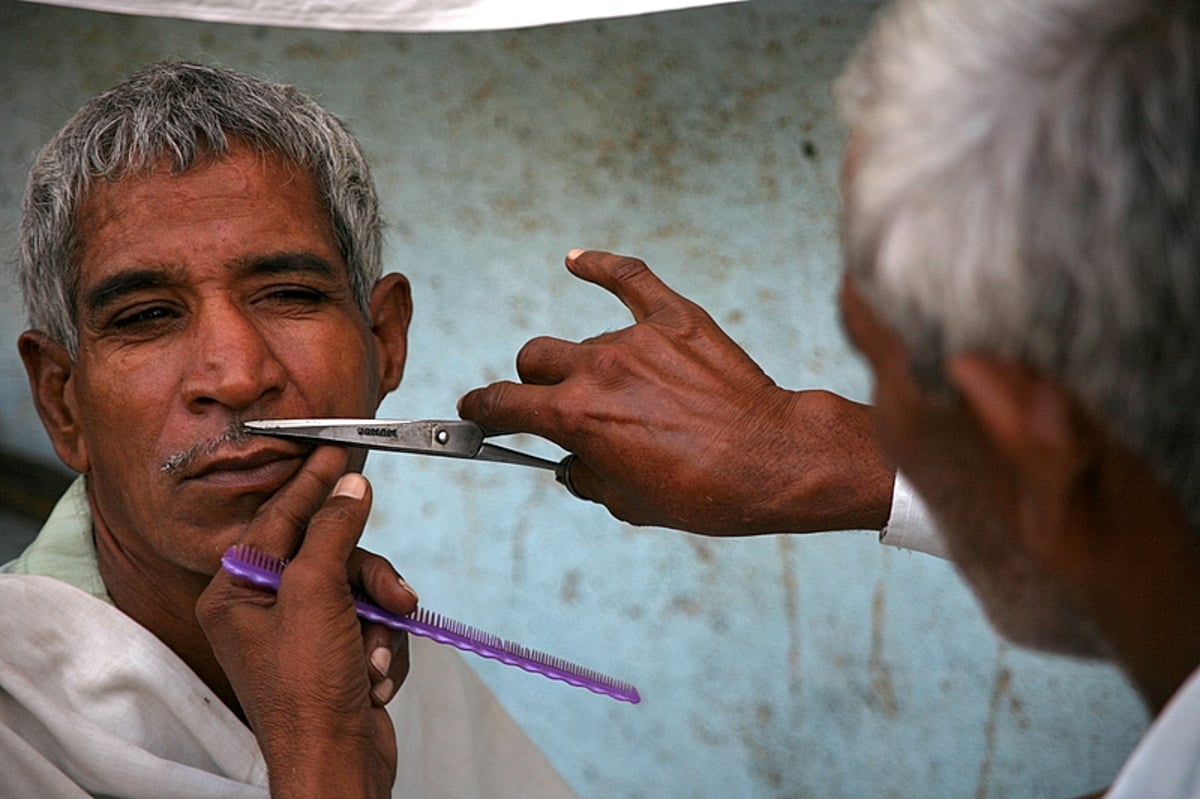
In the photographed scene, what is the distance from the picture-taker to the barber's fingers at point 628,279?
1.69 m

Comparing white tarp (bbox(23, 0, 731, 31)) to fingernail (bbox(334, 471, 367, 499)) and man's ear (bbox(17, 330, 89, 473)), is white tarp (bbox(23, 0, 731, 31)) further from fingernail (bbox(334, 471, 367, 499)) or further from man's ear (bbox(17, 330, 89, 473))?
fingernail (bbox(334, 471, 367, 499))

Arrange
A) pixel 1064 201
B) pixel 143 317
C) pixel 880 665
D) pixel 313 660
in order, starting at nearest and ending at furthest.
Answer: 1. pixel 1064 201
2. pixel 313 660
3. pixel 143 317
4. pixel 880 665

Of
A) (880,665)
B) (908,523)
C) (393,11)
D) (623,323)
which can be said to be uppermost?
(393,11)

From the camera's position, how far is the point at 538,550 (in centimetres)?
294

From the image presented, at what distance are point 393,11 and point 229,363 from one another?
3.11 ft

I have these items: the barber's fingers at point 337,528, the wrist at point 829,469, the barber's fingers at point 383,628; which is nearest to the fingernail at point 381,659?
the barber's fingers at point 383,628

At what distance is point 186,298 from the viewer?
177cm

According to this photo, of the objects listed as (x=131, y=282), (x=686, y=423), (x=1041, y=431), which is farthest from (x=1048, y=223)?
(x=131, y=282)

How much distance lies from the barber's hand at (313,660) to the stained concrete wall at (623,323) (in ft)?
4.43

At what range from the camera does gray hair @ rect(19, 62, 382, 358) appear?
180 centimetres

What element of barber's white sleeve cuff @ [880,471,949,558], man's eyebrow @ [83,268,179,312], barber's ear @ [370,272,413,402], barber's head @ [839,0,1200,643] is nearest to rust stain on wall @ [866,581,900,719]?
barber's white sleeve cuff @ [880,471,949,558]

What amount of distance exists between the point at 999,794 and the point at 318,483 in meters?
1.74

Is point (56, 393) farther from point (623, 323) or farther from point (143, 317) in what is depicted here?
point (623, 323)

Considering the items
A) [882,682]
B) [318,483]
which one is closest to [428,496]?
[882,682]
